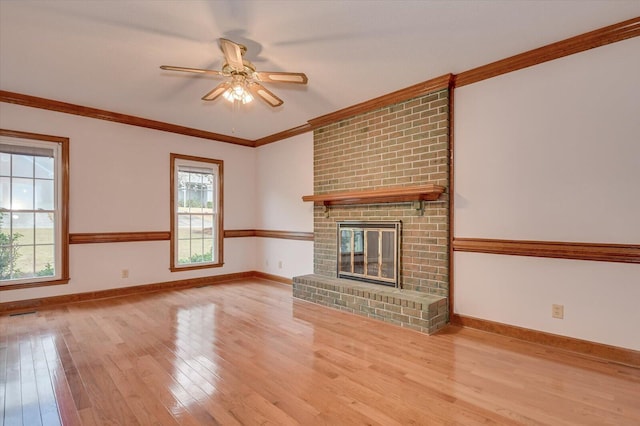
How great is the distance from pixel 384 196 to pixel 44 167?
166 inches

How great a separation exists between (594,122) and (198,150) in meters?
5.03

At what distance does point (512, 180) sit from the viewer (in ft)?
9.76

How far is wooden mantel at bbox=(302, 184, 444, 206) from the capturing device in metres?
3.28

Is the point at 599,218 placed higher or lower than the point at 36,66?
lower

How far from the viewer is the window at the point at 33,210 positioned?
12.4ft

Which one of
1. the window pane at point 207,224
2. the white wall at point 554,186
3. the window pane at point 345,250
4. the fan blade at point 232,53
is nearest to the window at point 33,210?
the window pane at point 207,224

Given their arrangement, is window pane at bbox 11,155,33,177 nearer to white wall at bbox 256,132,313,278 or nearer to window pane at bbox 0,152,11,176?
window pane at bbox 0,152,11,176

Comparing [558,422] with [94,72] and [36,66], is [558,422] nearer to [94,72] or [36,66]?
[94,72]

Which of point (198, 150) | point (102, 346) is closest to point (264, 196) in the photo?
point (198, 150)

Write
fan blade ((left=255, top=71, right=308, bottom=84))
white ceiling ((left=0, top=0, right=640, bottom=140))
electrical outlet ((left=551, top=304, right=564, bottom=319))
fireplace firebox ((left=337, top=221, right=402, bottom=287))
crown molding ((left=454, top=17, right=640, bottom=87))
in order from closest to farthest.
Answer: white ceiling ((left=0, top=0, right=640, bottom=140))
crown molding ((left=454, top=17, right=640, bottom=87))
fan blade ((left=255, top=71, right=308, bottom=84))
electrical outlet ((left=551, top=304, right=564, bottom=319))
fireplace firebox ((left=337, top=221, right=402, bottom=287))

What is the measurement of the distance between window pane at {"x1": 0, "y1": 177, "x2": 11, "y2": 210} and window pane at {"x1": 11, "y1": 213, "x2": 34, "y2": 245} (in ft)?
0.45

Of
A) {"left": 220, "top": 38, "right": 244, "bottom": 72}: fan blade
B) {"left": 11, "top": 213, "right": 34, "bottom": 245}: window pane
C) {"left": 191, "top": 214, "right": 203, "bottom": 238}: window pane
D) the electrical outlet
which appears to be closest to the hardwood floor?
the electrical outlet

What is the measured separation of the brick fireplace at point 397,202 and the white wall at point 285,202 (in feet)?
1.76

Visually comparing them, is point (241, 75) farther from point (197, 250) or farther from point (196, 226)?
point (197, 250)
